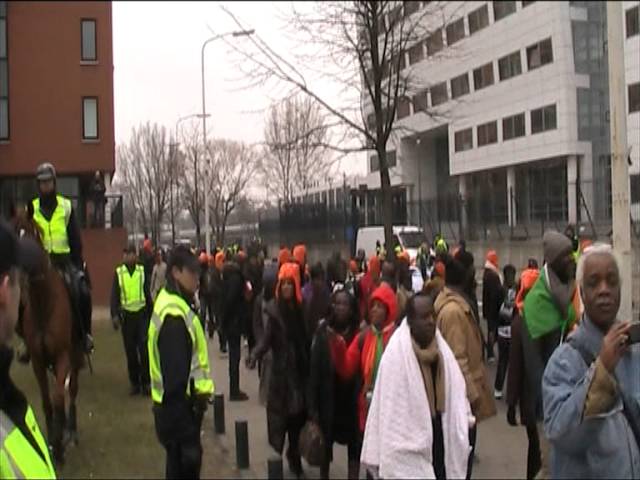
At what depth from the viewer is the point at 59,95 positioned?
17109 millimetres

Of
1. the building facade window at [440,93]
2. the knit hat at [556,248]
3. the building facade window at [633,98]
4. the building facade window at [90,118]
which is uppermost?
the building facade window at [440,93]

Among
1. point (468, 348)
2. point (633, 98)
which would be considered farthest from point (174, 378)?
point (633, 98)

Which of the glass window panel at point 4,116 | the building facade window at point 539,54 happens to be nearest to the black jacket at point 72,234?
the glass window panel at point 4,116

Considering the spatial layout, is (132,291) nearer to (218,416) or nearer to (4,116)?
(218,416)

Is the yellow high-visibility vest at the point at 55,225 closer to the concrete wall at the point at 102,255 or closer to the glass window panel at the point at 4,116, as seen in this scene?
the glass window panel at the point at 4,116

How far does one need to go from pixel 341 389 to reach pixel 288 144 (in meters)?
12.8

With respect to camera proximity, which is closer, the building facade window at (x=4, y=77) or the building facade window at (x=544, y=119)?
the building facade window at (x=4, y=77)

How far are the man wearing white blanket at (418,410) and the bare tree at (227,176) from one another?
1178 centimetres

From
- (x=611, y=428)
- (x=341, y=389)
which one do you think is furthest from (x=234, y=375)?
(x=611, y=428)

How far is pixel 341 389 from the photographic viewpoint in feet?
28.0

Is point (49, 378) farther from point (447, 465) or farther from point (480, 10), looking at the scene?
point (480, 10)

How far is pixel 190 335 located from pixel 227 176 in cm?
1726

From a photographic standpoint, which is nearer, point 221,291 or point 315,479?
point 315,479

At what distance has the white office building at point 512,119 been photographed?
125 feet
